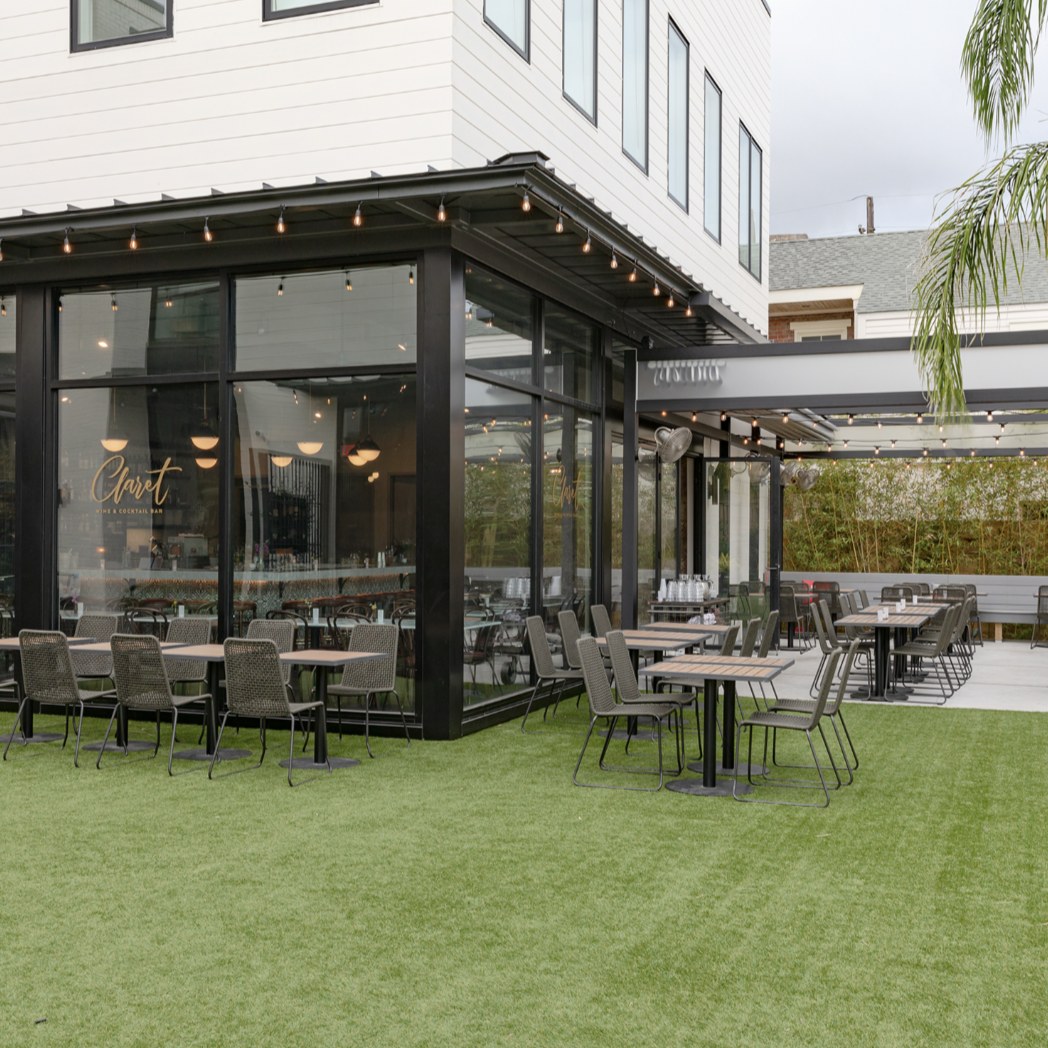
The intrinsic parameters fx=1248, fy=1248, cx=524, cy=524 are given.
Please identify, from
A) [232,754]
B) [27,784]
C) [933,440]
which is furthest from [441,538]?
[933,440]

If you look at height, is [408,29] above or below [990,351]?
above

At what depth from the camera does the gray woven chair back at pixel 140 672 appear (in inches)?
308

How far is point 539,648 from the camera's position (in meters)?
9.53

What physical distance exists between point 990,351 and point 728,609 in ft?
14.6

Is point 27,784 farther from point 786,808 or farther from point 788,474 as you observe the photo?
point 788,474

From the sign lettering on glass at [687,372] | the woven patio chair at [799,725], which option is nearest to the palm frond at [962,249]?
the woven patio chair at [799,725]

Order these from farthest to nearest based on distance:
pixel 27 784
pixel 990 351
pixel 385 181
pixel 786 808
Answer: pixel 990 351, pixel 385 181, pixel 27 784, pixel 786 808

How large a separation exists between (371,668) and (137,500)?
2703 mm

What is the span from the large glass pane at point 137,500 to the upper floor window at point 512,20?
3538 millimetres

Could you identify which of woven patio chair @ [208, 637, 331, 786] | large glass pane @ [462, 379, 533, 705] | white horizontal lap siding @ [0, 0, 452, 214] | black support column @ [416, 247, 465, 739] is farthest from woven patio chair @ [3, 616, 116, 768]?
white horizontal lap siding @ [0, 0, 452, 214]

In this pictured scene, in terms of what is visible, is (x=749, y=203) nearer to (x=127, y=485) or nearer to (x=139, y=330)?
(x=139, y=330)

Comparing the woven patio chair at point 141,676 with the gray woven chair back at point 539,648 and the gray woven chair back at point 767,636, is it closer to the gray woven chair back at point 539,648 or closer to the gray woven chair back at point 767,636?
the gray woven chair back at point 539,648

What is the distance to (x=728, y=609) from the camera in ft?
47.3

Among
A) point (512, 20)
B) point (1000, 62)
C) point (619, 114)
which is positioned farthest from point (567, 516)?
point (1000, 62)
